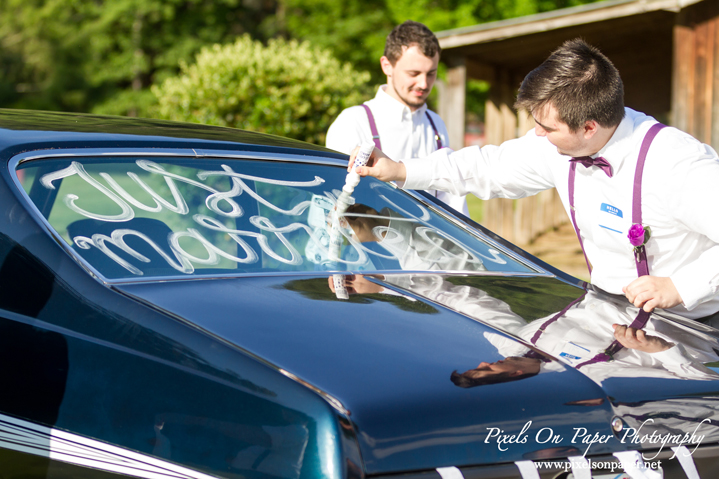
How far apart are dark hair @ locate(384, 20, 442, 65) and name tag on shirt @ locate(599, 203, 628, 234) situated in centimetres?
166

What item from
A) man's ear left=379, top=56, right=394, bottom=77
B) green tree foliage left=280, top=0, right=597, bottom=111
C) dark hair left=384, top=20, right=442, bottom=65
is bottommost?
man's ear left=379, top=56, right=394, bottom=77

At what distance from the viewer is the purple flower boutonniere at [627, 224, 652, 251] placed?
7.13 ft

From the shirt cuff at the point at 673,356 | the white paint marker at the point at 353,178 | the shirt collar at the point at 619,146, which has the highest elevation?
the shirt collar at the point at 619,146

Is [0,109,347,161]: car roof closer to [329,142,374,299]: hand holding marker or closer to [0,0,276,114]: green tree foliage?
[329,142,374,299]: hand holding marker

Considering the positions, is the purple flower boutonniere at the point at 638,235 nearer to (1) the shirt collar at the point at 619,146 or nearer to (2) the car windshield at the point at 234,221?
(1) the shirt collar at the point at 619,146

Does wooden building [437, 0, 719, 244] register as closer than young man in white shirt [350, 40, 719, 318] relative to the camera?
No

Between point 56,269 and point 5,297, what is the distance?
5.6 inches

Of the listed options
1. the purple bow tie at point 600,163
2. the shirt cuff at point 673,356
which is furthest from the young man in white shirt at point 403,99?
the shirt cuff at point 673,356

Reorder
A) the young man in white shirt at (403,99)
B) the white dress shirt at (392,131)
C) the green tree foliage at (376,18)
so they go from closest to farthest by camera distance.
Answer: the white dress shirt at (392,131) < the young man in white shirt at (403,99) < the green tree foliage at (376,18)

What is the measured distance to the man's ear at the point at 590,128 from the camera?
2.17 m

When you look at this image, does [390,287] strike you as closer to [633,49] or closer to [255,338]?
[255,338]

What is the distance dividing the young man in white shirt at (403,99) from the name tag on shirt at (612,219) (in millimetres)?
1297

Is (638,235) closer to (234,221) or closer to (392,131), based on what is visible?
(234,221)

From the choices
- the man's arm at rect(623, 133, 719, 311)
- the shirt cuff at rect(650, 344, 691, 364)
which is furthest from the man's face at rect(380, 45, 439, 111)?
the shirt cuff at rect(650, 344, 691, 364)
